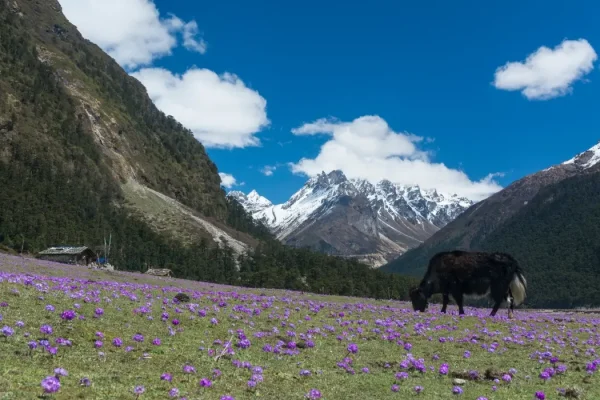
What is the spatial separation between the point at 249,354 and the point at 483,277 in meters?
19.4

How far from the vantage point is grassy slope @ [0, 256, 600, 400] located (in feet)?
33.7

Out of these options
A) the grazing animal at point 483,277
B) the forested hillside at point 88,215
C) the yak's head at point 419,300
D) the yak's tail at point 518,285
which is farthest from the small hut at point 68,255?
the yak's tail at point 518,285

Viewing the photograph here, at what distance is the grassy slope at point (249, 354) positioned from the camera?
10281mm

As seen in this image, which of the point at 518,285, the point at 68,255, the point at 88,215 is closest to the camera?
the point at 518,285

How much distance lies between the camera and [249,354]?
14.2 metres

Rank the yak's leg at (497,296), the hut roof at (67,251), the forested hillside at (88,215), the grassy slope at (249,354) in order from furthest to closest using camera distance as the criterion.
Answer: the forested hillside at (88,215), the hut roof at (67,251), the yak's leg at (497,296), the grassy slope at (249,354)

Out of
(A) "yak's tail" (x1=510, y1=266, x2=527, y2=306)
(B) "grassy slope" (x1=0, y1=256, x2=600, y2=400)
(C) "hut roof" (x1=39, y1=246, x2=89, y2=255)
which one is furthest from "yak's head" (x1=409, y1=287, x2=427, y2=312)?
(C) "hut roof" (x1=39, y1=246, x2=89, y2=255)

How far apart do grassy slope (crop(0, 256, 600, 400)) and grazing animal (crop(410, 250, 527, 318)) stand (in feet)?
19.3

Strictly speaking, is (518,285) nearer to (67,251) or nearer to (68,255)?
(68,255)

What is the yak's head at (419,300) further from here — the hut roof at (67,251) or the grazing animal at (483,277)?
the hut roof at (67,251)

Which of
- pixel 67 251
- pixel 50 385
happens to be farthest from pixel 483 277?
pixel 67 251

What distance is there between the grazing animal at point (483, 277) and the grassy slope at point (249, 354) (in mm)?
5886

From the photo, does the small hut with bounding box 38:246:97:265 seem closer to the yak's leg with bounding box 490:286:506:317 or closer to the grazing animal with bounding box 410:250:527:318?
the grazing animal with bounding box 410:250:527:318

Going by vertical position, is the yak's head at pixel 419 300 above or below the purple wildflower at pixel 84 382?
above
